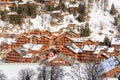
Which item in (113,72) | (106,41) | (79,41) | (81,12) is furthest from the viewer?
(81,12)

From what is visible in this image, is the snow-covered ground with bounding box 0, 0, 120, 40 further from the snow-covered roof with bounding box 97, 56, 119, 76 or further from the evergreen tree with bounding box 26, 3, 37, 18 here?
the snow-covered roof with bounding box 97, 56, 119, 76

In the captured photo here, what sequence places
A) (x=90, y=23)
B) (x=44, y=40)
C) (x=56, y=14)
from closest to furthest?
(x=44, y=40)
(x=90, y=23)
(x=56, y=14)

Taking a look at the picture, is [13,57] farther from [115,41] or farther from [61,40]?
[115,41]

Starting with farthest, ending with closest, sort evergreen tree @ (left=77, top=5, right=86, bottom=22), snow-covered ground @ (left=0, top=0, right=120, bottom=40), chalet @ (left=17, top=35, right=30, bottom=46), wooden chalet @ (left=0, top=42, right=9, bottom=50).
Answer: evergreen tree @ (left=77, top=5, right=86, bottom=22), snow-covered ground @ (left=0, top=0, right=120, bottom=40), chalet @ (left=17, top=35, right=30, bottom=46), wooden chalet @ (left=0, top=42, right=9, bottom=50)

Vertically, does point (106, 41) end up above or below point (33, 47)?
below

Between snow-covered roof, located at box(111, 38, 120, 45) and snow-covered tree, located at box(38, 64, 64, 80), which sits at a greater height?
snow-covered tree, located at box(38, 64, 64, 80)

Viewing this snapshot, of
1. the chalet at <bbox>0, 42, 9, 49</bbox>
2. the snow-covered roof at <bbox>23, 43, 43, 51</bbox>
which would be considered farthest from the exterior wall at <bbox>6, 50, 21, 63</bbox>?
the chalet at <bbox>0, 42, 9, 49</bbox>

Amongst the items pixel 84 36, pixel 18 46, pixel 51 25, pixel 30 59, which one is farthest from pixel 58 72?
pixel 51 25

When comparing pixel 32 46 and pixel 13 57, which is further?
pixel 32 46

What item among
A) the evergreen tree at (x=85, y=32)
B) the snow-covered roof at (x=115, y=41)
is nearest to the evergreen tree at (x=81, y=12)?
the evergreen tree at (x=85, y=32)

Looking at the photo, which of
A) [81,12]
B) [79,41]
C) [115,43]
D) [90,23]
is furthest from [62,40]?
[81,12]

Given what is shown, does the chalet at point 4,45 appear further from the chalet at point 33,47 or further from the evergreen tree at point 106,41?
the evergreen tree at point 106,41
